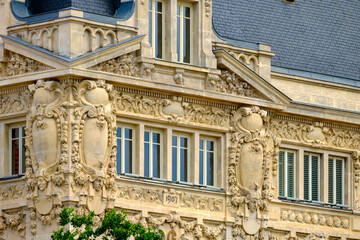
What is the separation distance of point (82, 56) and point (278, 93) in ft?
28.5

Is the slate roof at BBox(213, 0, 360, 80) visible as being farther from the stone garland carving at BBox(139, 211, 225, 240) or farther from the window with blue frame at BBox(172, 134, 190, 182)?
the stone garland carving at BBox(139, 211, 225, 240)

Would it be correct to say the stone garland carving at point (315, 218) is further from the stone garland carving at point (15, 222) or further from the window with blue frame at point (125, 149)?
the stone garland carving at point (15, 222)

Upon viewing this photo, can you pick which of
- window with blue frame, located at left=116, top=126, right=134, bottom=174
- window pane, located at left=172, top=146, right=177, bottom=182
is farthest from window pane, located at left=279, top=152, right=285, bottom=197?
window with blue frame, located at left=116, top=126, right=134, bottom=174

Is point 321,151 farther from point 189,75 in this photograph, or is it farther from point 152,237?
point 152,237

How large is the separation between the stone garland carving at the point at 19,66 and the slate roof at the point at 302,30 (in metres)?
8.37

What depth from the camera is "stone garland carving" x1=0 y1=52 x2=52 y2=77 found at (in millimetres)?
69875

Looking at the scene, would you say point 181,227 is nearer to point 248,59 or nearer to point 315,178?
point 248,59

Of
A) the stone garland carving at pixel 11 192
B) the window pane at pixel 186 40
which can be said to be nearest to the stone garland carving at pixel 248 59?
the window pane at pixel 186 40

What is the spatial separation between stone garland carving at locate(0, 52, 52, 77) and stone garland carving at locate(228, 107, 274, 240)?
25.7 ft

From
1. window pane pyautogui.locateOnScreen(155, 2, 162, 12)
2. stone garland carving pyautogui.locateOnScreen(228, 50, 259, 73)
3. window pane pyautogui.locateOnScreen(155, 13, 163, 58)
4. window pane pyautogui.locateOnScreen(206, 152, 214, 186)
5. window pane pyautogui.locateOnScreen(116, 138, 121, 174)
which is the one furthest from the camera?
stone garland carving pyautogui.locateOnScreen(228, 50, 259, 73)

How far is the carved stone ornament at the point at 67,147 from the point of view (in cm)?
6894

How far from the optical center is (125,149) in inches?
2808

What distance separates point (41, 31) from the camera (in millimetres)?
70000

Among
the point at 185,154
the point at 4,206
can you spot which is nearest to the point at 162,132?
the point at 185,154
